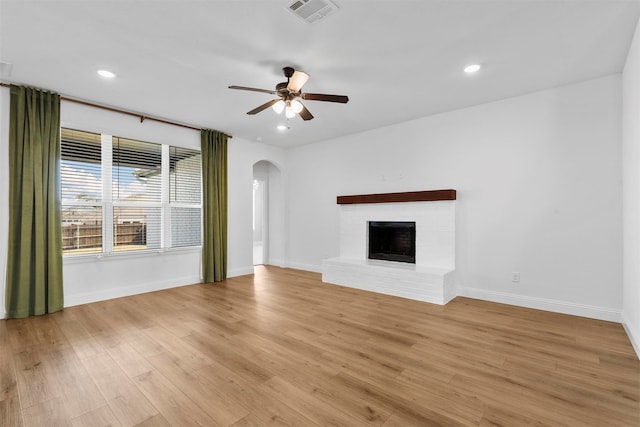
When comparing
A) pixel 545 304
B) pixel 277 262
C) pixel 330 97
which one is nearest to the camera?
pixel 330 97

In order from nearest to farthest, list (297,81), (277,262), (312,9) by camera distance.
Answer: (312,9) < (297,81) < (277,262)

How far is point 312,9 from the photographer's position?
2.22 metres

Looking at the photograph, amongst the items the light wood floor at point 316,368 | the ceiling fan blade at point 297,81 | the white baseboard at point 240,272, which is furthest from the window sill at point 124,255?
the ceiling fan blade at point 297,81

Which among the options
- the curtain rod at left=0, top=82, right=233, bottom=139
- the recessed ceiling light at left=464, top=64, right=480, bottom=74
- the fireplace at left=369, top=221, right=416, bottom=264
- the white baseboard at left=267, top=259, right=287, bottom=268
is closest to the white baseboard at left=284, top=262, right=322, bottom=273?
the white baseboard at left=267, top=259, right=287, bottom=268

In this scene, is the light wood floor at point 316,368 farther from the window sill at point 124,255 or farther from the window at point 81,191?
the window at point 81,191

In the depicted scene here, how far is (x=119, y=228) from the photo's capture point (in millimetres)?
4371

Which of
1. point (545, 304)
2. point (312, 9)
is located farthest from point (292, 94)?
point (545, 304)

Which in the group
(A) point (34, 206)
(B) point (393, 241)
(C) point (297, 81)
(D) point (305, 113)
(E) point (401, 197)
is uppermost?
(C) point (297, 81)

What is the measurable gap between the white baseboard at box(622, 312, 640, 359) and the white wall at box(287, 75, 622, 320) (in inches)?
11.2

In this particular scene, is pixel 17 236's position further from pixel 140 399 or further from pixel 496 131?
pixel 496 131

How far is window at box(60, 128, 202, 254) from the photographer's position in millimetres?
3963

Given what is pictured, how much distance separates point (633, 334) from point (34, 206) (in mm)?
6363

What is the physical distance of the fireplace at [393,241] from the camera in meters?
4.86

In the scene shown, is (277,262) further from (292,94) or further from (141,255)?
(292,94)
